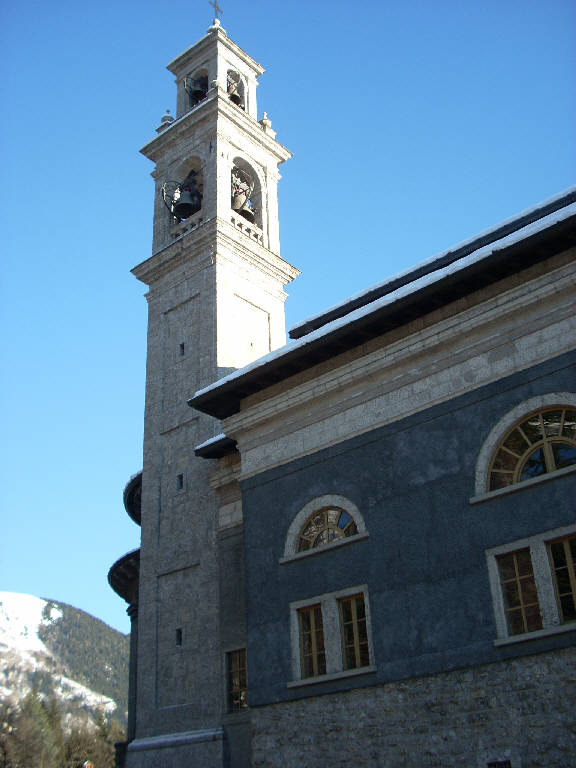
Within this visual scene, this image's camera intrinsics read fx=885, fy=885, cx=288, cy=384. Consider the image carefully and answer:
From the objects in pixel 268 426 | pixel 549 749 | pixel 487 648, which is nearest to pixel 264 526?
pixel 268 426

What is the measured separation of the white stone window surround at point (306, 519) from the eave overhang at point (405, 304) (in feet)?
9.67

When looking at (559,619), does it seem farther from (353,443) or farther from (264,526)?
(264,526)

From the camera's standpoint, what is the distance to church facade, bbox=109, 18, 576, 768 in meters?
14.2

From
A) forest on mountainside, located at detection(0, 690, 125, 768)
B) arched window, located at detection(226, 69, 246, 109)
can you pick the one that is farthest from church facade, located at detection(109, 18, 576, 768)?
forest on mountainside, located at detection(0, 690, 125, 768)

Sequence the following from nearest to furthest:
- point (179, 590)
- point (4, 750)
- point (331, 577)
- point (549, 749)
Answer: point (549, 749)
point (331, 577)
point (179, 590)
point (4, 750)

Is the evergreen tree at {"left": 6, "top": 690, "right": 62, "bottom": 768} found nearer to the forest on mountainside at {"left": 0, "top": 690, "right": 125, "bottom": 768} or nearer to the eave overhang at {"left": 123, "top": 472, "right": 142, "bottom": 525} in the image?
the forest on mountainside at {"left": 0, "top": 690, "right": 125, "bottom": 768}

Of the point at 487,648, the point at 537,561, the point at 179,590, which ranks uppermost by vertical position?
the point at 179,590

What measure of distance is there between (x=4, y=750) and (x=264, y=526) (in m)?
46.1

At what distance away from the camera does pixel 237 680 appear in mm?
19906

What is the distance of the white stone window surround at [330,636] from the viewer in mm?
15969

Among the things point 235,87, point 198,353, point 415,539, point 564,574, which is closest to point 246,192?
point 235,87

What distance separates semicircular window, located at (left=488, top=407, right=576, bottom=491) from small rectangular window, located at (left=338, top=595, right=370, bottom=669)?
3414 mm

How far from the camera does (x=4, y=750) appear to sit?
184 ft

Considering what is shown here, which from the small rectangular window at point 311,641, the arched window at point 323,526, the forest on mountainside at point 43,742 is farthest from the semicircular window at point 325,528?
the forest on mountainside at point 43,742
